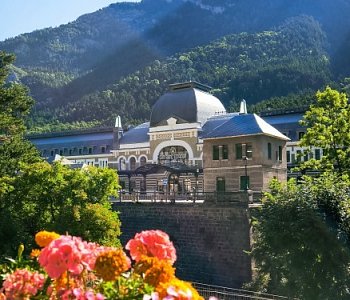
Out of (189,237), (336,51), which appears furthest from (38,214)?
(336,51)

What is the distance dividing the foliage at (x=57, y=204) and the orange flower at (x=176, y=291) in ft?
58.8

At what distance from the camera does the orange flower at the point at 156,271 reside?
13.6 ft

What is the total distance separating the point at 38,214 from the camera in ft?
77.2

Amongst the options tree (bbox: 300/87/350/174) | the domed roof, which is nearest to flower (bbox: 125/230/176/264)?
tree (bbox: 300/87/350/174)

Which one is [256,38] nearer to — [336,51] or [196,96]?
[336,51]

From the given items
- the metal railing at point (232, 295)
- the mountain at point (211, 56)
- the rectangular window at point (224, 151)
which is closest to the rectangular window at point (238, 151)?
the rectangular window at point (224, 151)

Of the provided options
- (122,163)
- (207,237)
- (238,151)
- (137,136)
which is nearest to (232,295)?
(207,237)

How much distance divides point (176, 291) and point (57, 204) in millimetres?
20389

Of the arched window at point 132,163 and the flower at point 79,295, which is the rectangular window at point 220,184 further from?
the flower at point 79,295

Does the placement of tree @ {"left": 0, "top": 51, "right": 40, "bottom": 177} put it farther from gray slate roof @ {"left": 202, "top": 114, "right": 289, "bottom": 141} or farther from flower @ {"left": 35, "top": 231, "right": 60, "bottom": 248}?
flower @ {"left": 35, "top": 231, "right": 60, "bottom": 248}

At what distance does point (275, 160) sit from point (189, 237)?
424 inches

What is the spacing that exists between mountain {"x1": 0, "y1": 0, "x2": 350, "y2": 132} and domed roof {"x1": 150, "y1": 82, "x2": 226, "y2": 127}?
1956 inches

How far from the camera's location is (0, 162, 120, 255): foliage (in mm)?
21531

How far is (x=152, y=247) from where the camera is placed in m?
4.77
